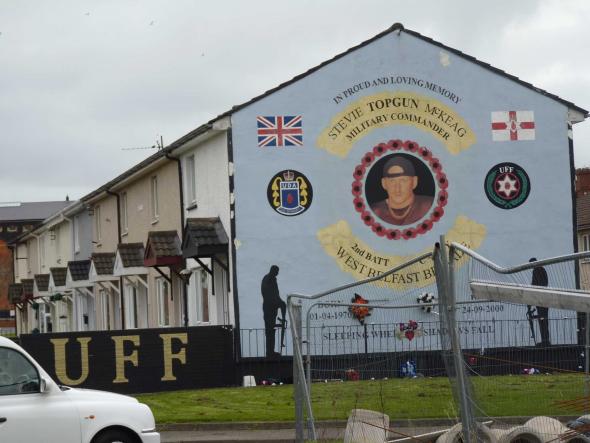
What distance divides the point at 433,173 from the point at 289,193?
3.48 m

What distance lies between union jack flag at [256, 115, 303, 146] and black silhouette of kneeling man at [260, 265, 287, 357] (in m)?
2.91

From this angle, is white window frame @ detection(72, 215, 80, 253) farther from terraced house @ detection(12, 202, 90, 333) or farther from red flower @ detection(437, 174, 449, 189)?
red flower @ detection(437, 174, 449, 189)

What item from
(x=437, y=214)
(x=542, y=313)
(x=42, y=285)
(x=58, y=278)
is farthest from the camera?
→ (x=42, y=285)

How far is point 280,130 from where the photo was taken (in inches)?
1142

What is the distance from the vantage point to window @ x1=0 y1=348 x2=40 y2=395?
12.9 meters

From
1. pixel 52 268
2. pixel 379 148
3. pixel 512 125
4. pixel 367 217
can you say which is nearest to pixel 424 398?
pixel 367 217

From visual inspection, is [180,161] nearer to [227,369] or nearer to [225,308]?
[225,308]

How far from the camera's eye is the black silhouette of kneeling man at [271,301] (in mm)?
28438

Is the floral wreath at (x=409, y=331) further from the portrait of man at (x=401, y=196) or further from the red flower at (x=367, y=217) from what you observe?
the portrait of man at (x=401, y=196)

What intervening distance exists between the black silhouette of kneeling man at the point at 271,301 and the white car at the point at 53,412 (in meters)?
15.0

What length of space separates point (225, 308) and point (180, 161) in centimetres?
536

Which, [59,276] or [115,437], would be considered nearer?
[115,437]

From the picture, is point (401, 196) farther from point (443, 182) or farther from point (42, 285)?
point (42, 285)

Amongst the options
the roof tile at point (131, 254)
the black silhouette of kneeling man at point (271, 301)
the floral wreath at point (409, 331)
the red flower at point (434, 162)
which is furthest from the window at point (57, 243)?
the floral wreath at point (409, 331)
